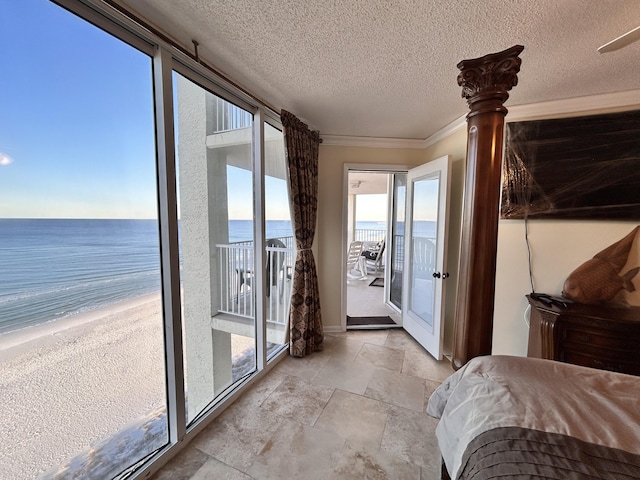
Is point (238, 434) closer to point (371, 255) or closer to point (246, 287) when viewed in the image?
point (246, 287)

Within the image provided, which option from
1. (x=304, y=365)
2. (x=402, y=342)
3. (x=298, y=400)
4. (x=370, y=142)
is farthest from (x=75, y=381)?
(x=370, y=142)

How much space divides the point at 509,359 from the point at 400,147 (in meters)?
2.64

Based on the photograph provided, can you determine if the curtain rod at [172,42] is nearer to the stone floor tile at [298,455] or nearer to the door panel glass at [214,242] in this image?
the door panel glass at [214,242]

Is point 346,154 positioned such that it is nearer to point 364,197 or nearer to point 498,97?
point 498,97

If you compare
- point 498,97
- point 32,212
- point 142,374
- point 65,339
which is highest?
point 498,97

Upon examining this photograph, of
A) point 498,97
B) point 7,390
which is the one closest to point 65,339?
point 7,390

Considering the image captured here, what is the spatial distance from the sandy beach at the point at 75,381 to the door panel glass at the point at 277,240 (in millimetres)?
1088

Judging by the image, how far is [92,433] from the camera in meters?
1.40

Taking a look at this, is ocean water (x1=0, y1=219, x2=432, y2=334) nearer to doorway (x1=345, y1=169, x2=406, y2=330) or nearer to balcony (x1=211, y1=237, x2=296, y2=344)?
balcony (x1=211, y1=237, x2=296, y2=344)

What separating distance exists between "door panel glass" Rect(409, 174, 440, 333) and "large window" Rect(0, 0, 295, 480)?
6.94 ft

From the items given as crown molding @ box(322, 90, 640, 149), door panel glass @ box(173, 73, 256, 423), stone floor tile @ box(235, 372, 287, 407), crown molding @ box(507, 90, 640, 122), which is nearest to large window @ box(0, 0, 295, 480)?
stone floor tile @ box(235, 372, 287, 407)

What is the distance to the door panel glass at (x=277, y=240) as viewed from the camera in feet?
8.77

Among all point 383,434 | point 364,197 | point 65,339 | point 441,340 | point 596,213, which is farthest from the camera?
point 364,197

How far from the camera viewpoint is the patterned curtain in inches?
99.4
